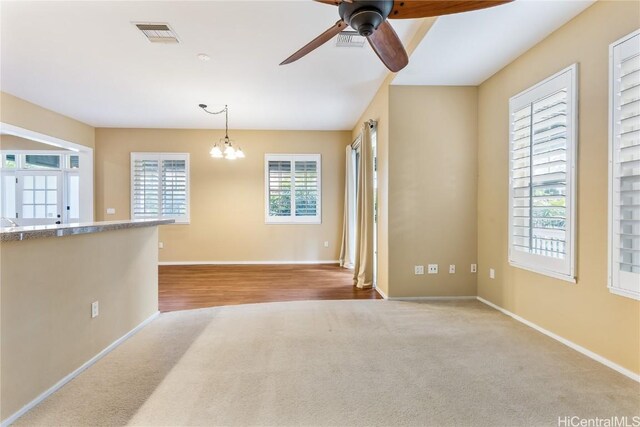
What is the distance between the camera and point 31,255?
167 cm

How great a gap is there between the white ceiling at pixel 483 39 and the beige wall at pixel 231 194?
121 inches

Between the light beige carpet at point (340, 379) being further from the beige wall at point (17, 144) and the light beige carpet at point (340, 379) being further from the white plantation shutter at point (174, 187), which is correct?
the beige wall at point (17, 144)

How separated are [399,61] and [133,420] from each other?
2776 mm

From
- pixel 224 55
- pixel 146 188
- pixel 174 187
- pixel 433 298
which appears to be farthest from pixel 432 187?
pixel 146 188

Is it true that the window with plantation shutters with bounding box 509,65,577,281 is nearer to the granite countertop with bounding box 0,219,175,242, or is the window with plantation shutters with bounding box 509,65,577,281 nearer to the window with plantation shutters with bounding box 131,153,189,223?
the granite countertop with bounding box 0,219,175,242

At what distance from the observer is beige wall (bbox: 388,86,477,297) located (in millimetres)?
3633

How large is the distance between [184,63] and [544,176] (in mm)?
3895

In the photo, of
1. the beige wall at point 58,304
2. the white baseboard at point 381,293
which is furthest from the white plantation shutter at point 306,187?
the beige wall at point 58,304

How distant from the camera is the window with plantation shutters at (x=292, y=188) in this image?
242 inches

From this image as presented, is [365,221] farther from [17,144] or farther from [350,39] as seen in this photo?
[17,144]

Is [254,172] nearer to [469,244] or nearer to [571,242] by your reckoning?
[469,244]

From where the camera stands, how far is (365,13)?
4.66 feet

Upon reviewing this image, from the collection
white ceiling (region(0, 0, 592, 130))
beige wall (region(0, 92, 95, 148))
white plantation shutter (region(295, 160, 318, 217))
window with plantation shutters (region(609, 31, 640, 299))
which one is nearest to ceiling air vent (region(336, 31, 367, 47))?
→ white ceiling (region(0, 0, 592, 130))

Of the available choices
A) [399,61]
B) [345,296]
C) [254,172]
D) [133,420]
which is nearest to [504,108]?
[399,61]
